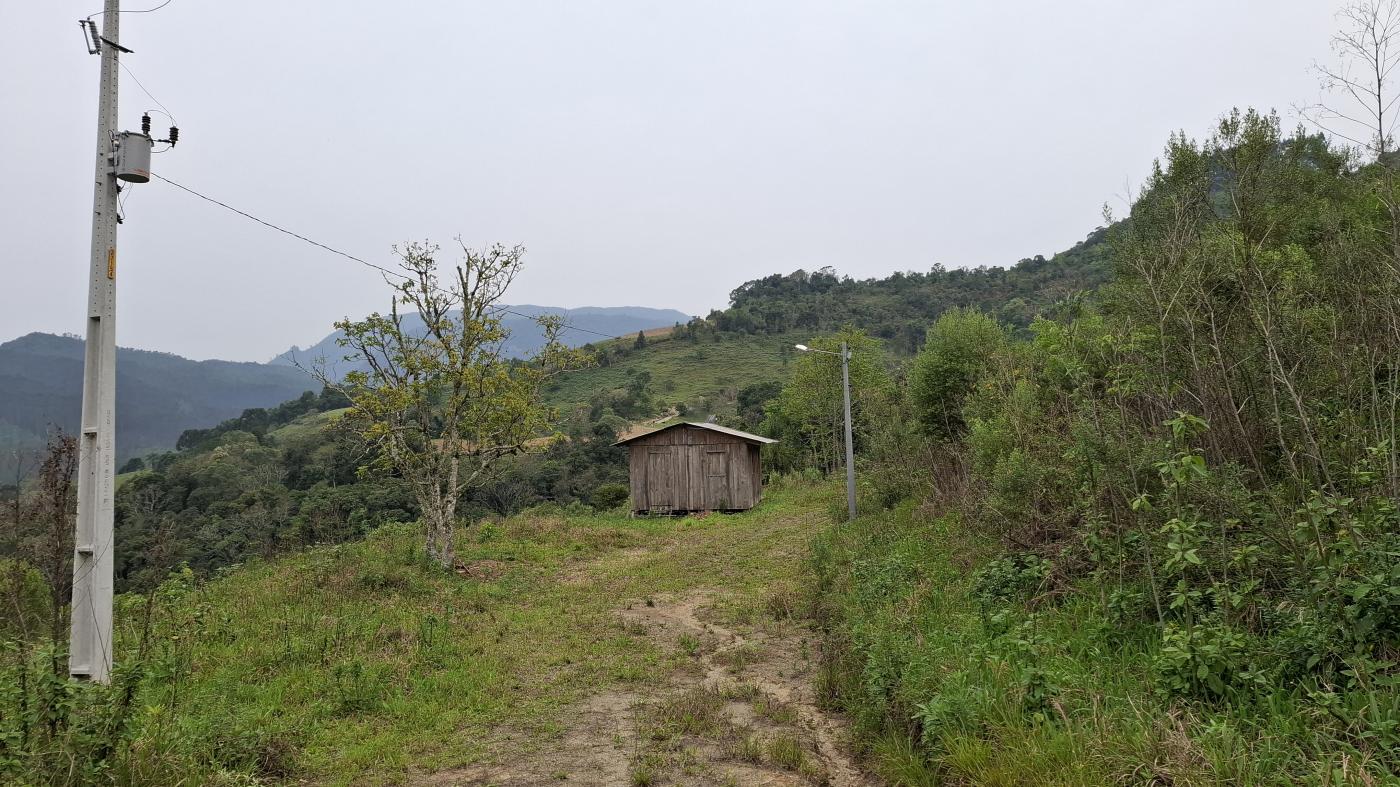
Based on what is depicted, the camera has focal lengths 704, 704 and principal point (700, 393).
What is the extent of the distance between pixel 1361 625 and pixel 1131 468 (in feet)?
5.83

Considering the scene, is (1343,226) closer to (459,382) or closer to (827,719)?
(827,719)

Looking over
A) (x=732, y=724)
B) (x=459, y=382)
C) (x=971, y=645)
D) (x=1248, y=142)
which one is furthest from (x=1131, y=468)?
(x=1248, y=142)

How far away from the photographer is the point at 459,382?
1460 cm

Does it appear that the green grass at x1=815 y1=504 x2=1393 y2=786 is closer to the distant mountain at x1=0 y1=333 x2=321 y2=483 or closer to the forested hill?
the distant mountain at x1=0 y1=333 x2=321 y2=483

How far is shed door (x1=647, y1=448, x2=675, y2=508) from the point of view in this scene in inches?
1113

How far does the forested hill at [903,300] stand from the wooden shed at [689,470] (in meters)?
42.2

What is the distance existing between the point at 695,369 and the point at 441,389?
2255 inches

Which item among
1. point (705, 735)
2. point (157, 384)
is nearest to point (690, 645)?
point (705, 735)

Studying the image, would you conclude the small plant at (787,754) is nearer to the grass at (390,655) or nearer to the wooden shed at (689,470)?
the grass at (390,655)

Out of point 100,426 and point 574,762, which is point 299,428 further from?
point 574,762

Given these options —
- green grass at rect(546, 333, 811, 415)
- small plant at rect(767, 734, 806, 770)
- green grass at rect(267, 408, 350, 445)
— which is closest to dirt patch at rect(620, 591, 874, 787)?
small plant at rect(767, 734, 806, 770)

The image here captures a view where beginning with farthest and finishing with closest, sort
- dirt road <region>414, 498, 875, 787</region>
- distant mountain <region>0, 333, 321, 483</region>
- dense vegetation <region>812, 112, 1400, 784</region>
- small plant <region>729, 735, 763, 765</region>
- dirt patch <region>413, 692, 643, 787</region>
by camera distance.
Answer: distant mountain <region>0, 333, 321, 483</region>, small plant <region>729, 735, 763, 765</region>, dirt road <region>414, 498, 875, 787</region>, dirt patch <region>413, 692, 643, 787</region>, dense vegetation <region>812, 112, 1400, 784</region>

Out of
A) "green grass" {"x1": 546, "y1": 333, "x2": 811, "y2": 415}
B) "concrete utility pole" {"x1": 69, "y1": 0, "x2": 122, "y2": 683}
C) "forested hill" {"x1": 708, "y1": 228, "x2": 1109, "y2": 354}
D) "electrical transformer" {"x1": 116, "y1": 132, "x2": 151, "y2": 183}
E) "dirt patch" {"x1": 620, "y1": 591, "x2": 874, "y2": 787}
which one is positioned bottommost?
"dirt patch" {"x1": 620, "y1": 591, "x2": 874, "y2": 787}

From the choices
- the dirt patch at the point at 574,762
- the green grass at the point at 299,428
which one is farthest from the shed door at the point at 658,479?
the green grass at the point at 299,428
